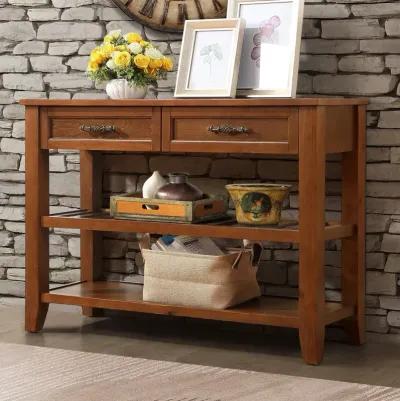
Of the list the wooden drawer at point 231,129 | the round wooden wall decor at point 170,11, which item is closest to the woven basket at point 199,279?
the wooden drawer at point 231,129

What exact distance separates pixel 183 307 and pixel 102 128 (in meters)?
Result: 0.77

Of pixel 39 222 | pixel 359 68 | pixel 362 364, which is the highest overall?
pixel 359 68

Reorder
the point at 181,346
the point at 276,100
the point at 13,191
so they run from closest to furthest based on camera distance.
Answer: the point at 276,100
the point at 181,346
the point at 13,191

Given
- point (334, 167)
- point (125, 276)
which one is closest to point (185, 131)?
point (334, 167)

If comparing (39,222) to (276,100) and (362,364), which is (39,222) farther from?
(362,364)

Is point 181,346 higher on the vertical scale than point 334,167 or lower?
lower

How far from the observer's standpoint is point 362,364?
3.75 metres

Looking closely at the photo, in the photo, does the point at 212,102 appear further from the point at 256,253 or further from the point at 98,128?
the point at 256,253

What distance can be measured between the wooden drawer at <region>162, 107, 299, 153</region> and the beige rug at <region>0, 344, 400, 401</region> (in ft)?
2.66

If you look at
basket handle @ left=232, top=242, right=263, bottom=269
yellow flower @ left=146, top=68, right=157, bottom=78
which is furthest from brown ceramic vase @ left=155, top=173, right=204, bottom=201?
yellow flower @ left=146, top=68, right=157, bottom=78

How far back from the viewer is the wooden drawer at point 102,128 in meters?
3.92

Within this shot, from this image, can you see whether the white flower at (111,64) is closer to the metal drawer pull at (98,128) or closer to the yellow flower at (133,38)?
the yellow flower at (133,38)

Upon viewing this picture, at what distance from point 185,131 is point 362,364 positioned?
1.09m

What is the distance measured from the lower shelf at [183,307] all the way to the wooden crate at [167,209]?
0.34 meters
